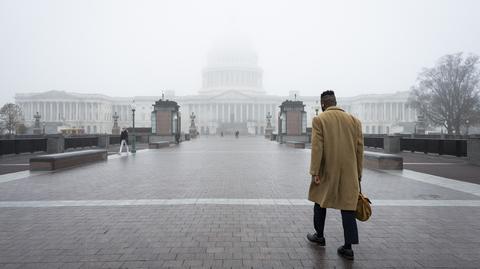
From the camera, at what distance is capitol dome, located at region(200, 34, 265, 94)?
13675cm

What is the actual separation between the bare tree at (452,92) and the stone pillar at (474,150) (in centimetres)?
4405

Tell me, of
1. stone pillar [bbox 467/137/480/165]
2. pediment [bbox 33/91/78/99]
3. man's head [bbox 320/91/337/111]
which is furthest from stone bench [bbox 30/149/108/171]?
pediment [bbox 33/91/78/99]

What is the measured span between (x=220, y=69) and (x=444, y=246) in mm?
134684

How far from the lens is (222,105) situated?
130 m

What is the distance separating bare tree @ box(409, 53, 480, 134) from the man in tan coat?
58995 millimetres

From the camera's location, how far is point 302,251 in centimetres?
479

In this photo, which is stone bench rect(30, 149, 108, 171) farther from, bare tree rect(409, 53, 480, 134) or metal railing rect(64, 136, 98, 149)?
bare tree rect(409, 53, 480, 134)

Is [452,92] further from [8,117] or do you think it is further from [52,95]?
[52,95]

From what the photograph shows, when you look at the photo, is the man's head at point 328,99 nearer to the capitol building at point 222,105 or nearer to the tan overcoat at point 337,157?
the tan overcoat at point 337,157

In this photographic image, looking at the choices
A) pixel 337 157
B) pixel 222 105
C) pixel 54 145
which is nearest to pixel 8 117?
pixel 54 145

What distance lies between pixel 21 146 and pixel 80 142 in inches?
337

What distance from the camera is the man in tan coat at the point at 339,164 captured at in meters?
4.58

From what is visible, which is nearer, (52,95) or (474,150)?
(474,150)

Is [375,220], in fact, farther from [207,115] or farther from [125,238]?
[207,115]
